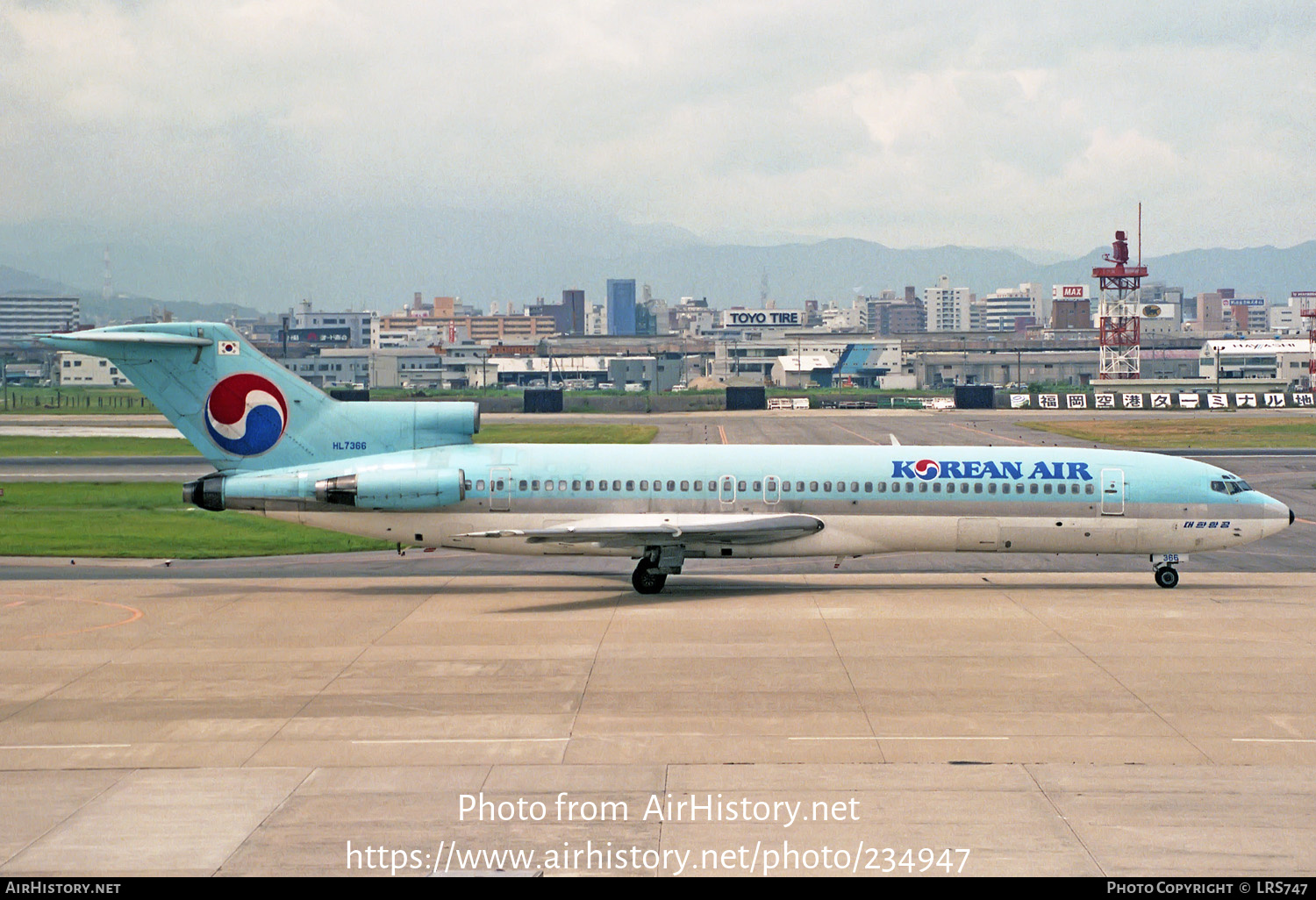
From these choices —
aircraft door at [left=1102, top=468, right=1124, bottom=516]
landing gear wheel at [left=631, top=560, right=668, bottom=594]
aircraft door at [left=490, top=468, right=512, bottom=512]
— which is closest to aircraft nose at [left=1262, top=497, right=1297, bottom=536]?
aircraft door at [left=1102, top=468, right=1124, bottom=516]

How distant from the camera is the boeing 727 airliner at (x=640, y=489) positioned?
32781 millimetres

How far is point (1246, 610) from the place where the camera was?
30250mm

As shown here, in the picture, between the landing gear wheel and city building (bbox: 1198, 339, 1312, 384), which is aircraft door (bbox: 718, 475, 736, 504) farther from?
city building (bbox: 1198, 339, 1312, 384)

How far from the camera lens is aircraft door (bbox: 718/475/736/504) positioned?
33594 mm

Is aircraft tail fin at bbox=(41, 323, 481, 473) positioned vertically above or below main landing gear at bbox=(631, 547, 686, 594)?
above

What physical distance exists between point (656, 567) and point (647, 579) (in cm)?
40

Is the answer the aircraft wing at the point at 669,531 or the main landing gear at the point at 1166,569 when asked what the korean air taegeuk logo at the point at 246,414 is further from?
the main landing gear at the point at 1166,569

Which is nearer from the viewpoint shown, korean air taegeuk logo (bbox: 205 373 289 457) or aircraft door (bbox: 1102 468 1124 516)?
korean air taegeuk logo (bbox: 205 373 289 457)

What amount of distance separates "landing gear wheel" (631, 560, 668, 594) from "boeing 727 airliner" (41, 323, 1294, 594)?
0.17ft

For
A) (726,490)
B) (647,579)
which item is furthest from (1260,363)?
(647,579)

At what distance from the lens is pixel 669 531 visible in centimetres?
3203

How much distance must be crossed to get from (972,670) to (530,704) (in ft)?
28.9

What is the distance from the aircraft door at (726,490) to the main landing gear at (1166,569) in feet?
39.5
